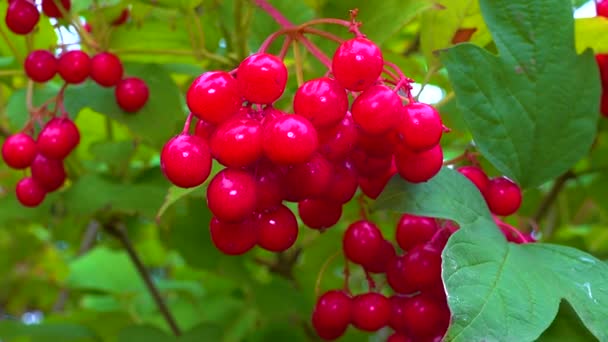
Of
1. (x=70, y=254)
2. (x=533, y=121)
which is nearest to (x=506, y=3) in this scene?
(x=533, y=121)

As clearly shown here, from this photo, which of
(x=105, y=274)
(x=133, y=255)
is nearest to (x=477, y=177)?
(x=133, y=255)

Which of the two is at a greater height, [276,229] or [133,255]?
[276,229]

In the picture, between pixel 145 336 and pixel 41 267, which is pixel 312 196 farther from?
pixel 41 267

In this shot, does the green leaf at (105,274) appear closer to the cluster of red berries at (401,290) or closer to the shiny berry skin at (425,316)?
the cluster of red berries at (401,290)

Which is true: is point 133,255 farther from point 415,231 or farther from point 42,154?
point 415,231

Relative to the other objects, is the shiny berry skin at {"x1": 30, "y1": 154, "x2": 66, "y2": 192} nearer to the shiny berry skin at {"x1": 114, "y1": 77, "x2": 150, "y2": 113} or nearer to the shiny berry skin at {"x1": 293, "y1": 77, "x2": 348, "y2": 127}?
the shiny berry skin at {"x1": 114, "y1": 77, "x2": 150, "y2": 113}

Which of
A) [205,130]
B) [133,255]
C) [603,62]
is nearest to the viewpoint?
[205,130]

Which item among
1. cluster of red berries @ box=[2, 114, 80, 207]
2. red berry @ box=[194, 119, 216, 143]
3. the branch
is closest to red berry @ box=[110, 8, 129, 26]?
cluster of red berries @ box=[2, 114, 80, 207]
